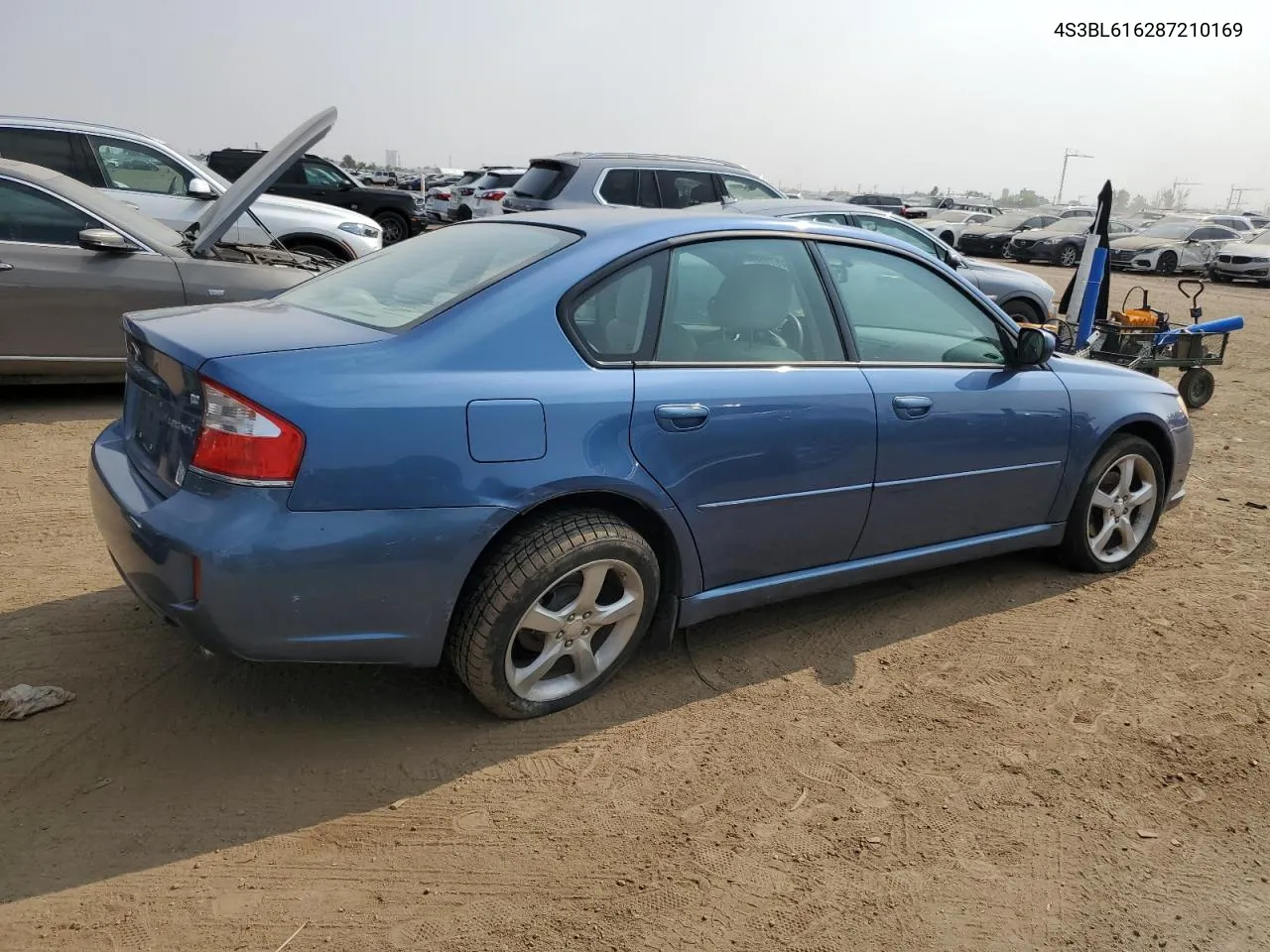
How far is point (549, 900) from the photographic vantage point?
7.96 ft

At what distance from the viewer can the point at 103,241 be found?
6230mm

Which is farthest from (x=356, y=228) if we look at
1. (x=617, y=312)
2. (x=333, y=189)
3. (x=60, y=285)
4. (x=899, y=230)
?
(x=333, y=189)

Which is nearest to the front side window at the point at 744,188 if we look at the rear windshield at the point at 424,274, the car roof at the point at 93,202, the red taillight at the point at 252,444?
the car roof at the point at 93,202

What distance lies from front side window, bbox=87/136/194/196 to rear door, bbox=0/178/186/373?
2.65 meters

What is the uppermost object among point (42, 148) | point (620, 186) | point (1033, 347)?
point (620, 186)

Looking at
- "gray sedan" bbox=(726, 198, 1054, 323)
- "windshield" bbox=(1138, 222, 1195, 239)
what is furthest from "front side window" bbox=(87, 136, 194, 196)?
"windshield" bbox=(1138, 222, 1195, 239)

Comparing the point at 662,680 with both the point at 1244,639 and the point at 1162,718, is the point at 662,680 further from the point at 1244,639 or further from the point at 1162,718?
the point at 1244,639

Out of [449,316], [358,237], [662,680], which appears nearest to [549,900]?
[662,680]

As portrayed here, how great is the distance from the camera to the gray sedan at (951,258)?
27.3ft

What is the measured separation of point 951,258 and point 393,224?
12.6m

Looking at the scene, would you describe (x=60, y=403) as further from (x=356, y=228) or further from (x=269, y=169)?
(x=356, y=228)

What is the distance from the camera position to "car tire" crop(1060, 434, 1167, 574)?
445 centimetres

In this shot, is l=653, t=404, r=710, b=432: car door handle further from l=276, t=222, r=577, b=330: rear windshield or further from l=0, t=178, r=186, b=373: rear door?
l=0, t=178, r=186, b=373: rear door

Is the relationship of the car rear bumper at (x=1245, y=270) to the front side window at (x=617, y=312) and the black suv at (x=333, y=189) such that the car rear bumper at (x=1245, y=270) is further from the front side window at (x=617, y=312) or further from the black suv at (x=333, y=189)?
the front side window at (x=617, y=312)
